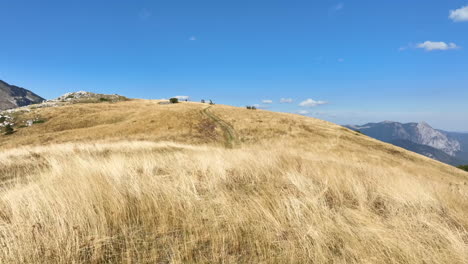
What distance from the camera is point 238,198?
4.39m

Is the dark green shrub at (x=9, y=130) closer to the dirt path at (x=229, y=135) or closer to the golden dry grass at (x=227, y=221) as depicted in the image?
the dirt path at (x=229, y=135)

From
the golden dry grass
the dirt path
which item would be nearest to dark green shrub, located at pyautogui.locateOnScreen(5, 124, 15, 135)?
the dirt path

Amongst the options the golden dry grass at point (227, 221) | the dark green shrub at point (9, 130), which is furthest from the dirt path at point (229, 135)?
the dark green shrub at point (9, 130)

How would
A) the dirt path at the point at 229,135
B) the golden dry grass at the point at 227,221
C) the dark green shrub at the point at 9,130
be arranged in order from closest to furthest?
1. the golden dry grass at the point at 227,221
2. the dirt path at the point at 229,135
3. the dark green shrub at the point at 9,130

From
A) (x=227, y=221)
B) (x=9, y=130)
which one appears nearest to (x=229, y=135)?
(x=227, y=221)

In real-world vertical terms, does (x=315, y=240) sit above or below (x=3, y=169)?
above

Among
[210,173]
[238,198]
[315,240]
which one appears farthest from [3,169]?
[315,240]

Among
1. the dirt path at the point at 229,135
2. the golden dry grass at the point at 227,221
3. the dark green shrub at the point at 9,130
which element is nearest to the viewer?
the golden dry grass at the point at 227,221

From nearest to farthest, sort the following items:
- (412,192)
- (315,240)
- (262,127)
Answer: (315,240)
(412,192)
(262,127)

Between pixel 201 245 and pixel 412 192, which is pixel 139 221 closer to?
pixel 201 245

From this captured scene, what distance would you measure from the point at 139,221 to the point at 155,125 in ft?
146

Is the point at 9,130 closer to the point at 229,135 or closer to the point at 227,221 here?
the point at 229,135

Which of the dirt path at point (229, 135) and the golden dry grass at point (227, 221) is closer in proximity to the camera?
the golden dry grass at point (227, 221)

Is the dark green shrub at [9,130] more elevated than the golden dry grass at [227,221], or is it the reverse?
the golden dry grass at [227,221]
